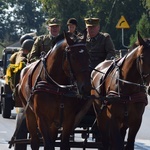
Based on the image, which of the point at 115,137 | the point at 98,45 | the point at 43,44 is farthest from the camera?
the point at 98,45

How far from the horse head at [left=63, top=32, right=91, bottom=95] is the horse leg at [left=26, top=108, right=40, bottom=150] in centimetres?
134

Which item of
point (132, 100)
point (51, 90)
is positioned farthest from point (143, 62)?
point (51, 90)

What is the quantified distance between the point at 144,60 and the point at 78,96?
1.23 meters

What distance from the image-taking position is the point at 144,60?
11.8 metres

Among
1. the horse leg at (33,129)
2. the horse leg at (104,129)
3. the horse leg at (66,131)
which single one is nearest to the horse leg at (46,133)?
the horse leg at (66,131)

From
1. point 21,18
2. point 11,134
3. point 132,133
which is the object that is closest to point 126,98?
point 132,133

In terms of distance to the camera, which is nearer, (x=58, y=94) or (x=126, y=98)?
(x=58, y=94)

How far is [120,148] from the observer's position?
39.3 ft

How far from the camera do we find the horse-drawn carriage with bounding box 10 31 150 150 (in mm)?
11383

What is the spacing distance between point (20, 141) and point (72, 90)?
1.44m

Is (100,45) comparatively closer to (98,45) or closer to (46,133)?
(98,45)

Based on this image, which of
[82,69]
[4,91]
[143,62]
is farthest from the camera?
[4,91]

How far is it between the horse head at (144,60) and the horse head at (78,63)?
0.97m

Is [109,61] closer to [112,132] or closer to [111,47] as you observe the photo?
[111,47]
